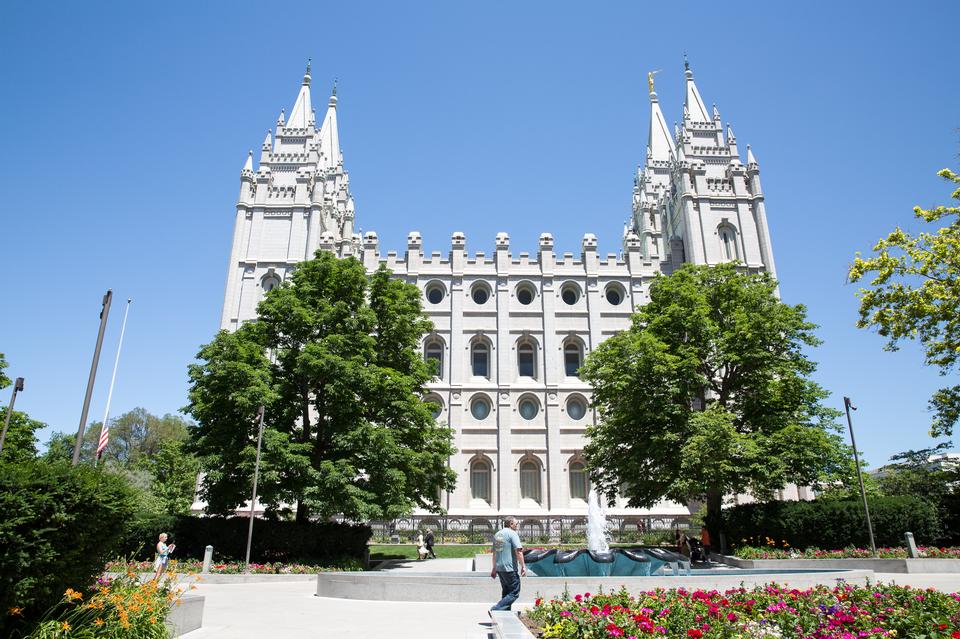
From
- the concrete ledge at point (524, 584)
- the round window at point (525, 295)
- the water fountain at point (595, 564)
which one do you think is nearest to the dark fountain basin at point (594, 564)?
the water fountain at point (595, 564)

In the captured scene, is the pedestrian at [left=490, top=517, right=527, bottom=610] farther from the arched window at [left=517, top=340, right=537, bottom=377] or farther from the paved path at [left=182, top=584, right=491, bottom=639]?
the arched window at [left=517, top=340, right=537, bottom=377]

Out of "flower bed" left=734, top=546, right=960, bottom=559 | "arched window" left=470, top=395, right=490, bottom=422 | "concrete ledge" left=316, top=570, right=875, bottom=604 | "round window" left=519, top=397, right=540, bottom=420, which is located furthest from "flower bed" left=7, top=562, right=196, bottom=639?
"round window" left=519, top=397, right=540, bottom=420

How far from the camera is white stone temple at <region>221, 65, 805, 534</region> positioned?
39.9m

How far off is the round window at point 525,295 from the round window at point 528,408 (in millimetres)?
7528

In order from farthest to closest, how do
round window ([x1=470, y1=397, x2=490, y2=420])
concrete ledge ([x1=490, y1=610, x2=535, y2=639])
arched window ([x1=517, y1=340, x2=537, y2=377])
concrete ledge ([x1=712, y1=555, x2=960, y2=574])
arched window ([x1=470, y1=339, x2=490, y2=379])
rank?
1. arched window ([x1=517, y1=340, x2=537, y2=377])
2. arched window ([x1=470, y1=339, x2=490, y2=379])
3. round window ([x1=470, y1=397, x2=490, y2=420])
4. concrete ledge ([x1=712, y1=555, x2=960, y2=574])
5. concrete ledge ([x1=490, y1=610, x2=535, y2=639])

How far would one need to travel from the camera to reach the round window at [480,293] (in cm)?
4462

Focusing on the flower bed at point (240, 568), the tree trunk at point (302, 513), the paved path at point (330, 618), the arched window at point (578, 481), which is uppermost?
the arched window at point (578, 481)

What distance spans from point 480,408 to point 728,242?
22.3 metres

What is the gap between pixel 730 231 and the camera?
44.9 metres

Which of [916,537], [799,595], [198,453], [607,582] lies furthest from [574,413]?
[799,595]

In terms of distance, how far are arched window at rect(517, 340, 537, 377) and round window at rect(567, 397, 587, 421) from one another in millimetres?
3211

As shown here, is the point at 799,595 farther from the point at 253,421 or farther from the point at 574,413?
the point at 574,413

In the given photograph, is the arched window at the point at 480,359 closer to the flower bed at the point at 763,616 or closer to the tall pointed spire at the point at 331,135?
the tall pointed spire at the point at 331,135

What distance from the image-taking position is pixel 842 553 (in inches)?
771
